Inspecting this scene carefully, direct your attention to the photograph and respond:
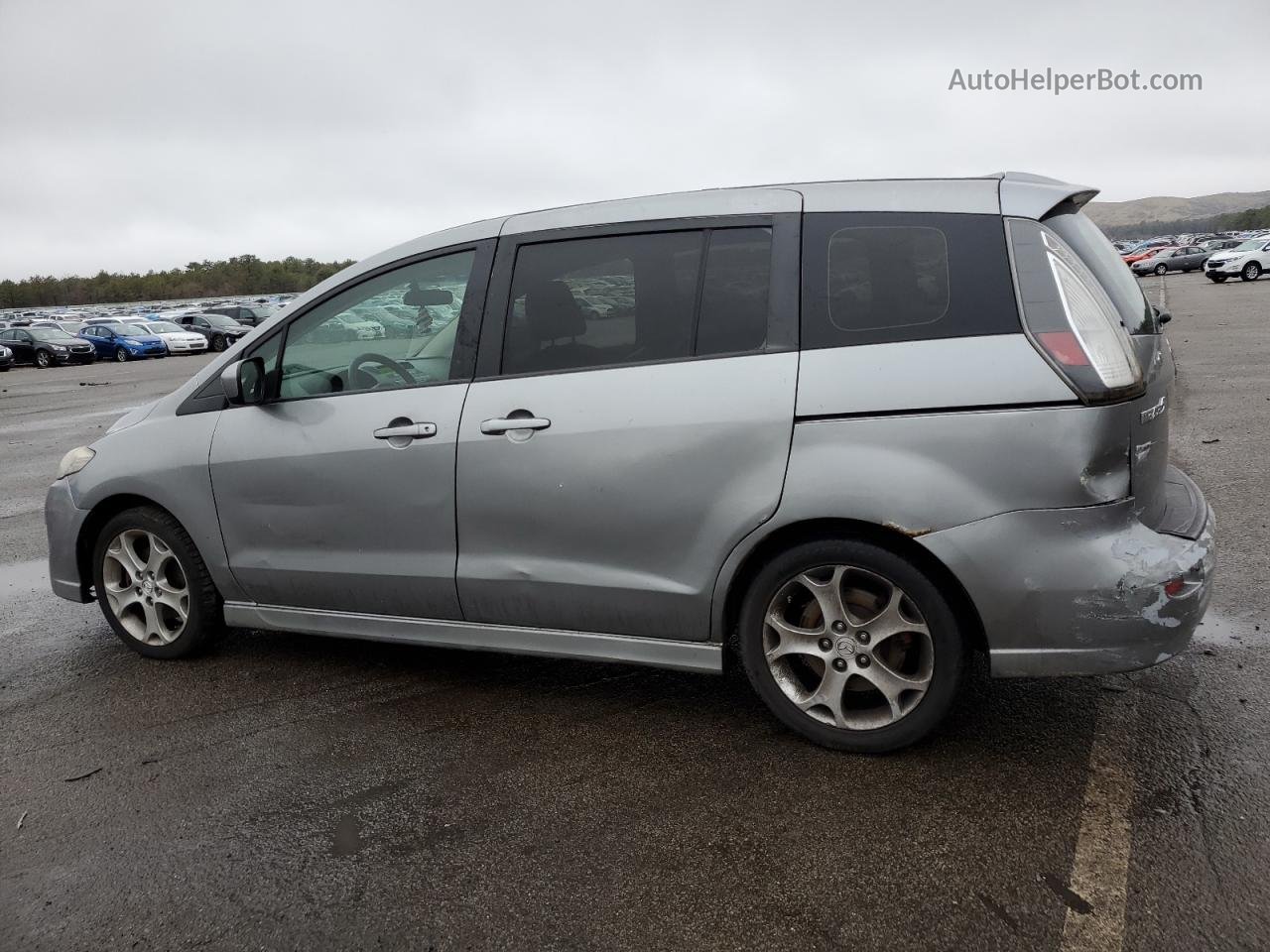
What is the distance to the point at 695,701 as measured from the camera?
394 centimetres

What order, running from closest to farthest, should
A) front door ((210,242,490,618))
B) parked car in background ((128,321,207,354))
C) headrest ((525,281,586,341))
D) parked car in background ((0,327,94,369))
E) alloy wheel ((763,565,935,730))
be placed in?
alloy wheel ((763,565,935,730)) < headrest ((525,281,586,341)) < front door ((210,242,490,618)) < parked car in background ((0,327,94,369)) < parked car in background ((128,321,207,354))

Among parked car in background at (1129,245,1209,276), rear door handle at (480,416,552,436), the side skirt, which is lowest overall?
parked car in background at (1129,245,1209,276)

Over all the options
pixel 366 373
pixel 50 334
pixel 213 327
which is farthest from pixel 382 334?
pixel 213 327

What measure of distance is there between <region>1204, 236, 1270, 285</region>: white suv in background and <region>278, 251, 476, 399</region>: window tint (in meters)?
45.8

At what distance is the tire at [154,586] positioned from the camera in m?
4.52

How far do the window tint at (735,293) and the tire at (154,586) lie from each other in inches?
98.6

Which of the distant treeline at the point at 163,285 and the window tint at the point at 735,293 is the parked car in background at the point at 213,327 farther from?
the distant treeline at the point at 163,285

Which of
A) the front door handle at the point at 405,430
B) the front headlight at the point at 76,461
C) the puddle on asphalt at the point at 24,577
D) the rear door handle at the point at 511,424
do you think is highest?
the rear door handle at the point at 511,424

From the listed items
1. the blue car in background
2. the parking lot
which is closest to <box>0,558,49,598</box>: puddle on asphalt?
the parking lot

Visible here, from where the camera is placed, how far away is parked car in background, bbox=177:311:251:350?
42.3 meters

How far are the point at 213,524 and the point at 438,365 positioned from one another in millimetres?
1288

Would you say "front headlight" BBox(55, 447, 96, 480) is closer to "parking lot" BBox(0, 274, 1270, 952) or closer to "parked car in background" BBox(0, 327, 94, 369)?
"parking lot" BBox(0, 274, 1270, 952)

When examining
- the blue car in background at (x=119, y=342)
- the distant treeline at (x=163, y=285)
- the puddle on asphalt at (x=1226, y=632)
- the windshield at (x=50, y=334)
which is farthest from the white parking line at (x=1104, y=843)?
the distant treeline at (x=163, y=285)

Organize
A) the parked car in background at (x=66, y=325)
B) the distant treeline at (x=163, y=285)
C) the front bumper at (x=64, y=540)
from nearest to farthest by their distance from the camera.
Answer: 1. the front bumper at (x=64, y=540)
2. the parked car in background at (x=66, y=325)
3. the distant treeline at (x=163, y=285)
